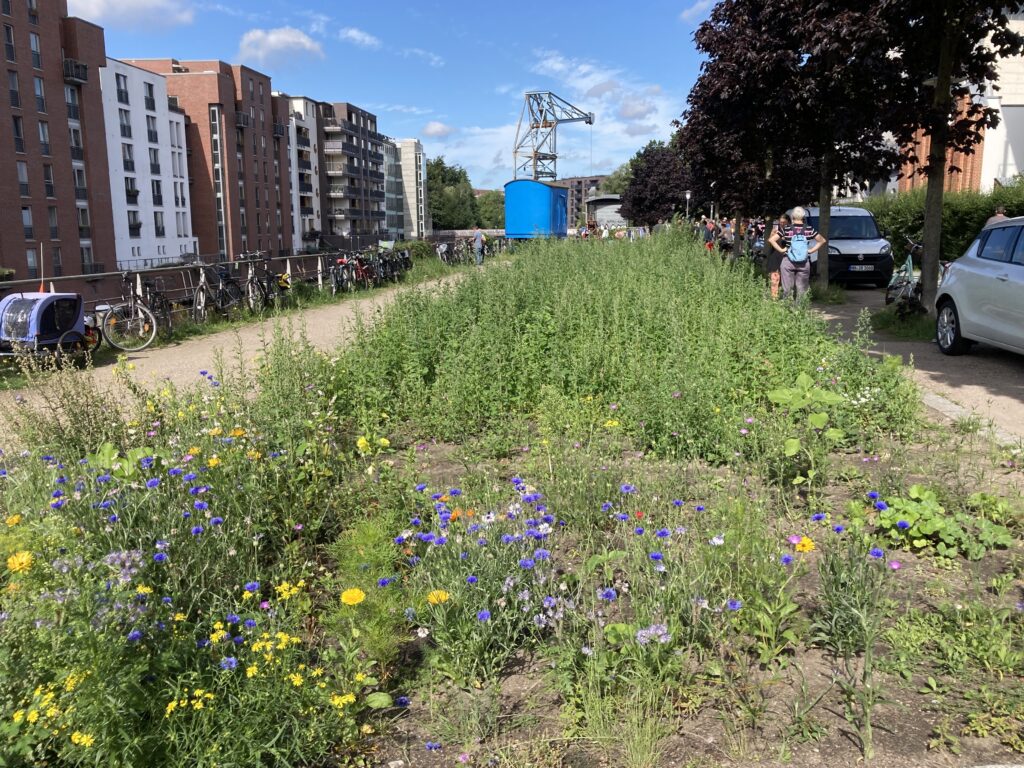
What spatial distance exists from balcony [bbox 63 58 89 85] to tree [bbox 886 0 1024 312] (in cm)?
5421

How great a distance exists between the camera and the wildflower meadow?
257 centimetres

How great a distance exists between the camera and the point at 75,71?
51.9 meters

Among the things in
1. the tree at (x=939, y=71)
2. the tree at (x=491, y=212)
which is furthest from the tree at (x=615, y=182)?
the tree at (x=939, y=71)

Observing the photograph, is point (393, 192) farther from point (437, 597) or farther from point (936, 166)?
point (437, 597)

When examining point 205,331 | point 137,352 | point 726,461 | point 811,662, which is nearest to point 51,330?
point 137,352

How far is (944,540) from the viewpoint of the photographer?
12.9 feet

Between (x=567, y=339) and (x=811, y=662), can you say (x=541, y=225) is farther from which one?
(x=811, y=662)

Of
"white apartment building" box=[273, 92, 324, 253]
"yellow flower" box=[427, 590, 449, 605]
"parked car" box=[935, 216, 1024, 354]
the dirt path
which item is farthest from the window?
"yellow flower" box=[427, 590, 449, 605]

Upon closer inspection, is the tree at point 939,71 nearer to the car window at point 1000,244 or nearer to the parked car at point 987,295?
the parked car at point 987,295

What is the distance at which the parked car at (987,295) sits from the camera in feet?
27.4

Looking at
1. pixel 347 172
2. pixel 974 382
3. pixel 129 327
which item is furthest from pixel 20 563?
pixel 347 172

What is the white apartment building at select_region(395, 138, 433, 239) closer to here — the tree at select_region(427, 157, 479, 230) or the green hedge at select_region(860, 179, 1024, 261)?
the tree at select_region(427, 157, 479, 230)

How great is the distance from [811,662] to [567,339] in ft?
17.3

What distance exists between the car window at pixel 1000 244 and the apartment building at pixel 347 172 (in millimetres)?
101170
